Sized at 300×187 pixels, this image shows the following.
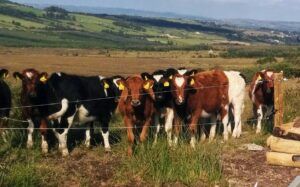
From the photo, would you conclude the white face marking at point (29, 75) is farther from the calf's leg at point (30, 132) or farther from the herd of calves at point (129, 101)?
the calf's leg at point (30, 132)

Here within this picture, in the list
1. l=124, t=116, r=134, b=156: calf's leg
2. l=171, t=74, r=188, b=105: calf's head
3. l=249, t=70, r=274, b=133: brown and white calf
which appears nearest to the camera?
l=124, t=116, r=134, b=156: calf's leg

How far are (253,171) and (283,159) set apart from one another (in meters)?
0.79

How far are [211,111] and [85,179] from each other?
188 inches

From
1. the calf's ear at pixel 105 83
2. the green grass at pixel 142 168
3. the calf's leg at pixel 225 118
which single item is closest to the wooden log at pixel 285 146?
the green grass at pixel 142 168

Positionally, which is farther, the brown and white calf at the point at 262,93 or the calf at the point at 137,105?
the brown and white calf at the point at 262,93

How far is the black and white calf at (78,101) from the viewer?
10.9 metres

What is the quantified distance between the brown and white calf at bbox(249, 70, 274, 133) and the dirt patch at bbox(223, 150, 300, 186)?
328cm

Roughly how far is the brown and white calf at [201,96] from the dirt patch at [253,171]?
3.71 ft

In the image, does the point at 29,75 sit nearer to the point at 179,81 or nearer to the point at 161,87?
the point at 161,87

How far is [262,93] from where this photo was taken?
1448cm

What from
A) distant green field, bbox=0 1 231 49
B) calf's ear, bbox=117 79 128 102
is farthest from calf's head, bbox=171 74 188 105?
distant green field, bbox=0 1 231 49

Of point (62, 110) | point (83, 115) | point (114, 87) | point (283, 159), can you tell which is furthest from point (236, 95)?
point (62, 110)

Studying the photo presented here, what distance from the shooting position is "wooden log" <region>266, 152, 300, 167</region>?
10.1m

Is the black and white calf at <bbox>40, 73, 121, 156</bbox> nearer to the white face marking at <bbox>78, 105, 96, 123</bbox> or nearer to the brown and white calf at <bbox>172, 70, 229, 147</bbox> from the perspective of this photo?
the white face marking at <bbox>78, 105, 96, 123</bbox>
